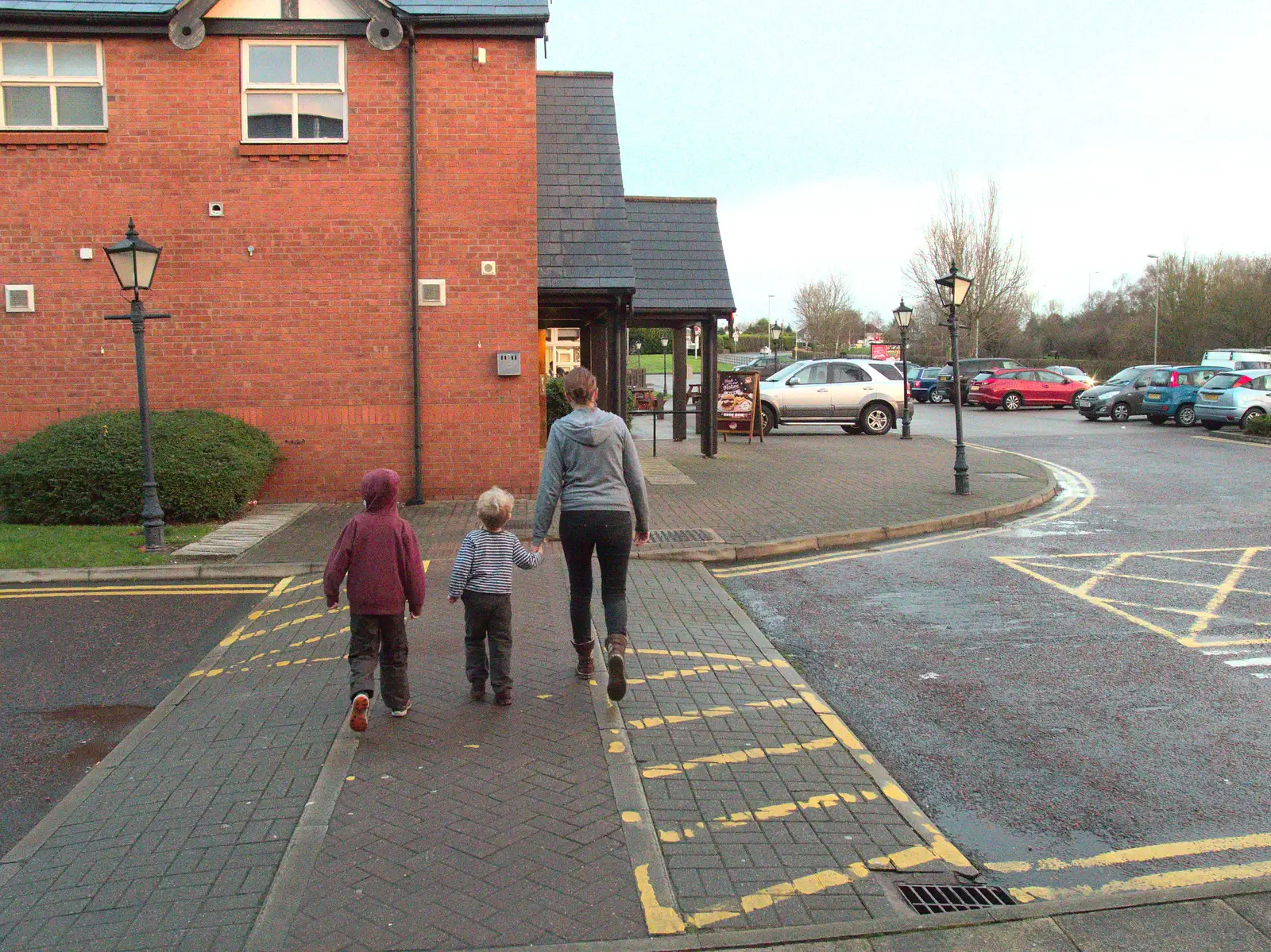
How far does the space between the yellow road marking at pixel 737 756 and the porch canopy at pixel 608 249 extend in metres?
9.70

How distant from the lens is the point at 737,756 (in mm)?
5199

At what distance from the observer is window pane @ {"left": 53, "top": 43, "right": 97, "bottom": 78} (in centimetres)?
1298

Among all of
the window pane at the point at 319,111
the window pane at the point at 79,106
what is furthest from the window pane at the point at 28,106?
the window pane at the point at 319,111

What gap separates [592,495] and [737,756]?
163 cm

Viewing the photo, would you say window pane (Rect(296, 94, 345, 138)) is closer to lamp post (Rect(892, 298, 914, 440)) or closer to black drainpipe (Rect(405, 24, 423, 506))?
black drainpipe (Rect(405, 24, 423, 506))

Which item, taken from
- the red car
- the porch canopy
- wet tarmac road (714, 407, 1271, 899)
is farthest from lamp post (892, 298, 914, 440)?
wet tarmac road (714, 407, 1271, 899)

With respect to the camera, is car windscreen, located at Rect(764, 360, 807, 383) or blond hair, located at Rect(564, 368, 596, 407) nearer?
blond hair, located at Rect(564, 368, 596, 407)

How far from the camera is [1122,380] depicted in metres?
32.6

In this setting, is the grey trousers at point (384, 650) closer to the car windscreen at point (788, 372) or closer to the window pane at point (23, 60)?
the window pane at point (23, 60)

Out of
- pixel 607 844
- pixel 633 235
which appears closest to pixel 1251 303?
pixel 633 235

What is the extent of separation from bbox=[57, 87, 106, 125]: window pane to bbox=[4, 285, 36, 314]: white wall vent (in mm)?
2052

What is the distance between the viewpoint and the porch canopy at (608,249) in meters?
14.5

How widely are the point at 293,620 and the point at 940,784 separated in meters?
5.06

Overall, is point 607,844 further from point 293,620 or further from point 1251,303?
point 1251,303
